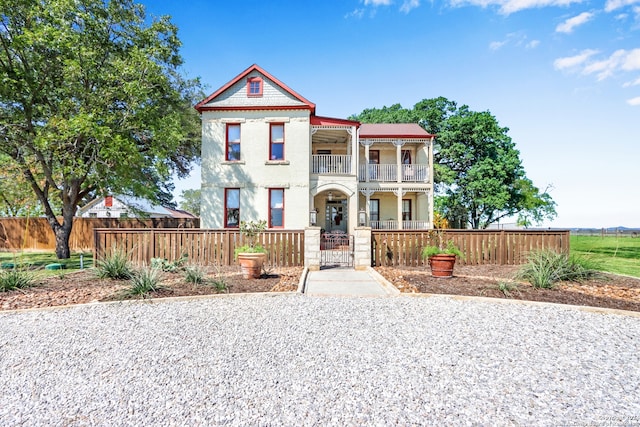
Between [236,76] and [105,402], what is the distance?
15541 millimetres

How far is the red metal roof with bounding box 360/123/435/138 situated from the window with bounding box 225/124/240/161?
7440 millimetres

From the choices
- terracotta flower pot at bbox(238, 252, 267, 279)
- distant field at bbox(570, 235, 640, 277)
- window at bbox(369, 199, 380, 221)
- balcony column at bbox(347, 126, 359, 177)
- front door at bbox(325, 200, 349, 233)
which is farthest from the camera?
window at bbox(369, 199, 380, 221)

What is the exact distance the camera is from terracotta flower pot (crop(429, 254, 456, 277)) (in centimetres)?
855

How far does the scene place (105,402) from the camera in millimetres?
2744

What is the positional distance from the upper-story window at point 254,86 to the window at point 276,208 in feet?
16.0

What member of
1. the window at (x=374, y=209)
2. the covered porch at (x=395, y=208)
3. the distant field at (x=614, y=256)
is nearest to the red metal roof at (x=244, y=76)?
the covered porch at (x=395, y=208)

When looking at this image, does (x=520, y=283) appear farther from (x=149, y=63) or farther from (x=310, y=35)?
(x=149, y=63)

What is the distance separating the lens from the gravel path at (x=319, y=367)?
8.47 feet

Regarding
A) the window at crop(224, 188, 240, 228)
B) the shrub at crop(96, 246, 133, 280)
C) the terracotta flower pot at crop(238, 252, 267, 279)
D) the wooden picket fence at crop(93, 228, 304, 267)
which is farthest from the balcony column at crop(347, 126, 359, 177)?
the shrub at crop(96, 246, 133, 280)

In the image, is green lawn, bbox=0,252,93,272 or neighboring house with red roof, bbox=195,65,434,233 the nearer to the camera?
green lawn, bbox=0,252,93,272

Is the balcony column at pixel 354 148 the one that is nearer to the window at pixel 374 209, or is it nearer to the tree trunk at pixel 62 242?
the window at pixel 374 209

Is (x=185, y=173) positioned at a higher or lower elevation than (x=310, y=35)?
lower

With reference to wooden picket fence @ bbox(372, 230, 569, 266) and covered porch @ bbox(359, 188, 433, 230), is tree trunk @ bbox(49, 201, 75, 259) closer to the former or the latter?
wooden picket fence @ bbox(372, 230, 569, 266)

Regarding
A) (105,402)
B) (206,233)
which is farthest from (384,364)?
(206,233)
